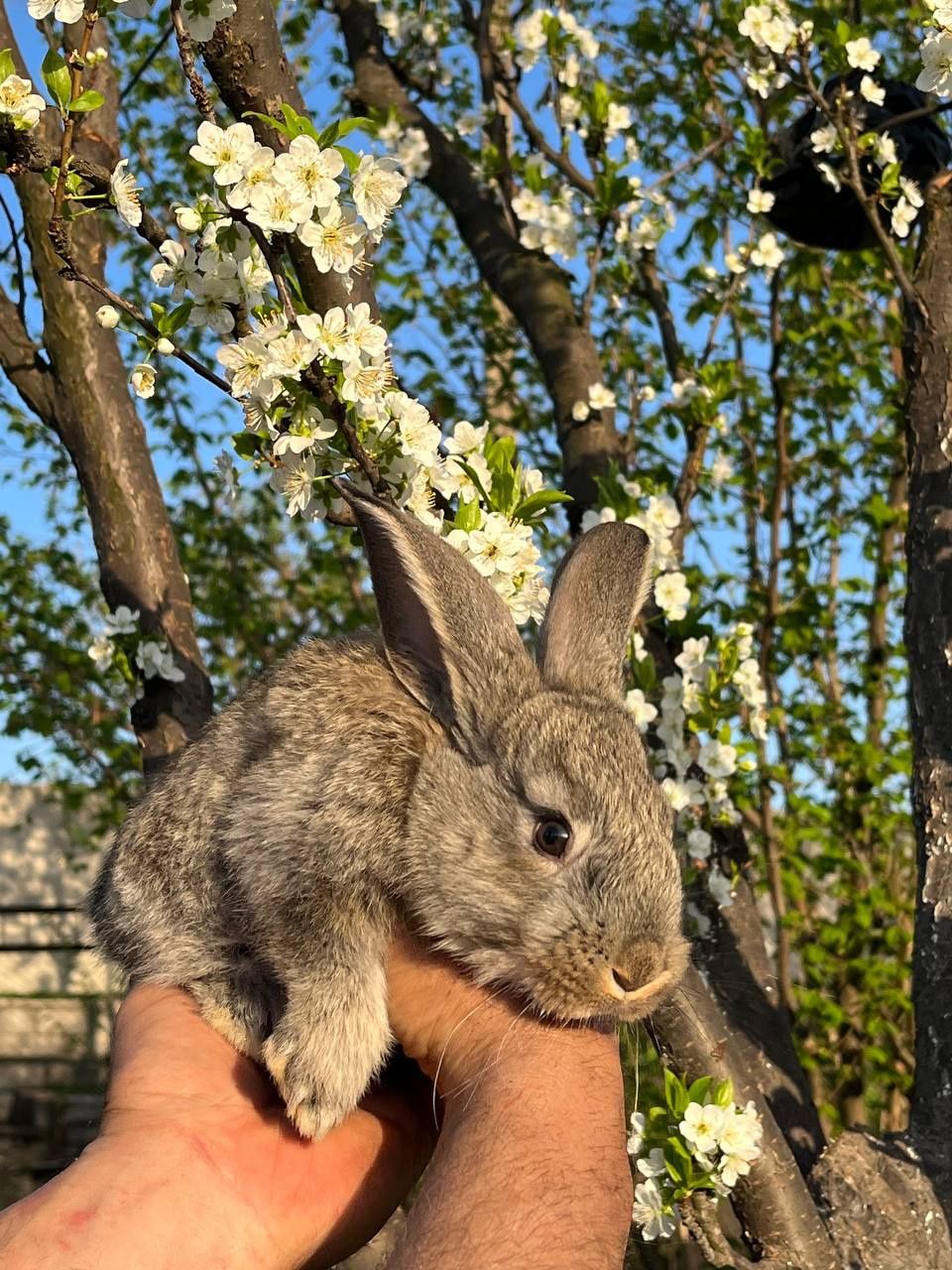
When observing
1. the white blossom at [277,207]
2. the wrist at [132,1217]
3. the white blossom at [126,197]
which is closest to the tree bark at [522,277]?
the white blossom at [277,207]

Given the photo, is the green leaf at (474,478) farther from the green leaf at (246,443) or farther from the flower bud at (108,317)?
the flower bud at (108,317)

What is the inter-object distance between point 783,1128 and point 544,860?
6.21 feet

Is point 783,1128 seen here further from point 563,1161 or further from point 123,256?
point 123,256

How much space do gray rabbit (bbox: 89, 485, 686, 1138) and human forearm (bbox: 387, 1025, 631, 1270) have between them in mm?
136

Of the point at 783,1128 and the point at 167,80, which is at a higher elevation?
the point at 167,80

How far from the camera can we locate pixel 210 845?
2871 millimetres

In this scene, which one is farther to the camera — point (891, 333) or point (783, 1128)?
point (891, 333)

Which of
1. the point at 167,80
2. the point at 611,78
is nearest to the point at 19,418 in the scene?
the point at 167,80

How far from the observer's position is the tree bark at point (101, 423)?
4.14m

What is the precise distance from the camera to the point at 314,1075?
2.52m

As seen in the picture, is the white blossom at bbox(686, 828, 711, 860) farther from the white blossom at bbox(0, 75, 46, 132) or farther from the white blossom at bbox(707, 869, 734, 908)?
the white blossom at bbox(0, 75, 46, 132)

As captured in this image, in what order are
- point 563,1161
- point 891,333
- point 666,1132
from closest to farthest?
1. point 563,1161
2. point 666,1132
3. point 891,333

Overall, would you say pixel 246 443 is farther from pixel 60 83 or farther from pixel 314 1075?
pixel 314 1075

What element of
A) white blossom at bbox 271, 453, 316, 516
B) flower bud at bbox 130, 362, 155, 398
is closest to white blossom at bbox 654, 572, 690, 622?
white blossom at bbox 271, 453, 316, 516
